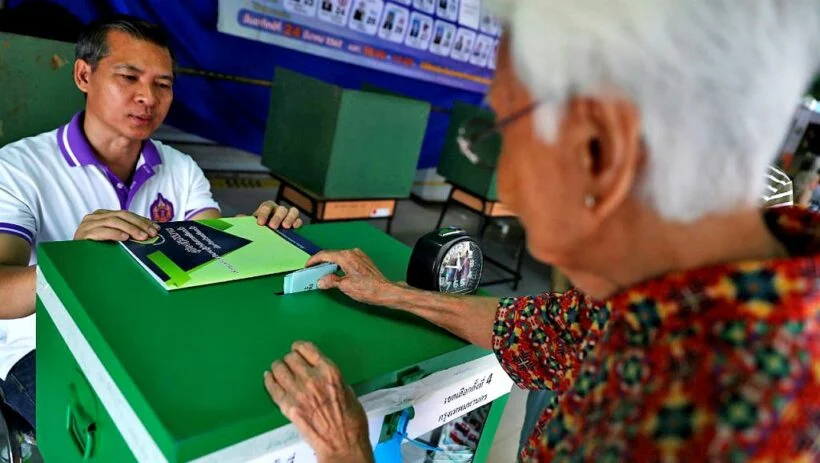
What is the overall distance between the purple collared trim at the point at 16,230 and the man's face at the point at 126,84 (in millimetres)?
343

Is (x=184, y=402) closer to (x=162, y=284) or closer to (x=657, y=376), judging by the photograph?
(x=162, y=284)

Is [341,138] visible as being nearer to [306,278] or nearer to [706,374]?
[306,278]

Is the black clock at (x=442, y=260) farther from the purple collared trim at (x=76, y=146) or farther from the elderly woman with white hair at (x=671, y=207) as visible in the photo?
the purple collared trim at (x=76, y=146)

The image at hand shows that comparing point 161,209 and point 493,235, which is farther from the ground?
point 161,209

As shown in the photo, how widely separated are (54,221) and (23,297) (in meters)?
0.30

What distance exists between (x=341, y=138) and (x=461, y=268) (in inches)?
57.5

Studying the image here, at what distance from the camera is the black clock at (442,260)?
956 mm

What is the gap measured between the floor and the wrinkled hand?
1218 mm

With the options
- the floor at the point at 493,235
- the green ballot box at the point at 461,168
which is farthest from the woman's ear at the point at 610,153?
the green ballot box at the point at 461,168

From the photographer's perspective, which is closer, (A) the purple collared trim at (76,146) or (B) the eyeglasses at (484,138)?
(B) the eyeglasses at (484,138)

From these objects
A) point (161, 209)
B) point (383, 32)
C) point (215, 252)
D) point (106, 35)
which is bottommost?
point (161, 209)

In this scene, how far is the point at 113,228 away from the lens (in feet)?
2.96

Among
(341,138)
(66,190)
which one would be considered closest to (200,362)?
(66,190)

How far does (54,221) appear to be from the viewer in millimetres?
1181
